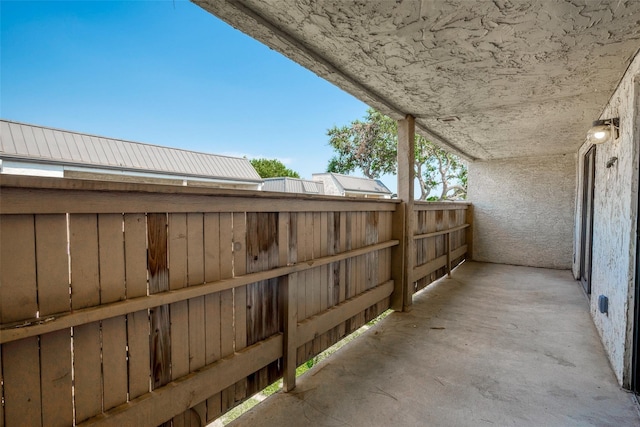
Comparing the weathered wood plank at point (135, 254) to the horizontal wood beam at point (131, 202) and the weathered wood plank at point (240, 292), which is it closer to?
the horizontal wood beam at point (131, 202)

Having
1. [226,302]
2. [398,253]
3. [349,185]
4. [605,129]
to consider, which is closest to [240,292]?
[226,302]

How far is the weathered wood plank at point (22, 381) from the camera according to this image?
100 centimetres

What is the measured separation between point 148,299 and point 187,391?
0.55 m

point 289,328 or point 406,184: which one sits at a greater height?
point 406,184

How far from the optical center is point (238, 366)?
69.9 inches

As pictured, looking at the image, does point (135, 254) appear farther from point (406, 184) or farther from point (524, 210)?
point (524, 210)

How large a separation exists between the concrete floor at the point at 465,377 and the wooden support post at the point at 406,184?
1.62ft

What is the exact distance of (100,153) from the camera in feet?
19.2

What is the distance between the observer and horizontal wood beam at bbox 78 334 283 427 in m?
1.28

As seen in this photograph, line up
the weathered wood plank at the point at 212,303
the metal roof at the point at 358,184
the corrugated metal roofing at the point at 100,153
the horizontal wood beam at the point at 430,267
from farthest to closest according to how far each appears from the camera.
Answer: the metal roof at the point at 358,184, the corrugated metal roofing at the point at 100,153, the horizontal wood beam at the point at 430,267, the weathered wood plank at the point at 212,303

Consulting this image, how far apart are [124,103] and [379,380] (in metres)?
24.6

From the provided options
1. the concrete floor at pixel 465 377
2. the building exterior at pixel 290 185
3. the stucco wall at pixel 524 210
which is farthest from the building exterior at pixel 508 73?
the building exterior at pixel 290 185

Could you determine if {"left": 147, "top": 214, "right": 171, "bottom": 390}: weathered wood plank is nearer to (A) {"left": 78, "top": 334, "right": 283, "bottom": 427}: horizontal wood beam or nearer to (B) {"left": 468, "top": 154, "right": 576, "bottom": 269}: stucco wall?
(A) {"left": 78, "top": 334, "right": 283, "bottom": 427}: horizontal wood beam

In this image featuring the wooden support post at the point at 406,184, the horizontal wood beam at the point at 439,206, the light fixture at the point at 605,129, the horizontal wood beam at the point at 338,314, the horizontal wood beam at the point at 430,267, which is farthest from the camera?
the horizontal wood beam at the point at 439,206
